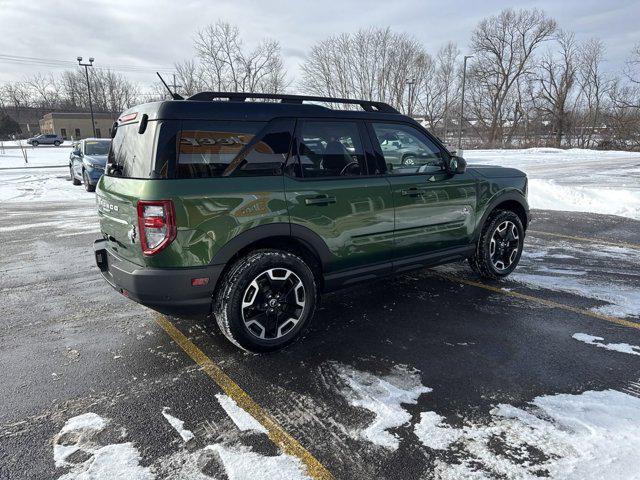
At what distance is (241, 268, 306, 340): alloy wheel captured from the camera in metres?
3.26

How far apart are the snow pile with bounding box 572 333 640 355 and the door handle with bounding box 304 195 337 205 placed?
2.36m

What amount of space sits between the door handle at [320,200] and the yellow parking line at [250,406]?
4.75 feet

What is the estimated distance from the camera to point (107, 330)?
3.87 metres

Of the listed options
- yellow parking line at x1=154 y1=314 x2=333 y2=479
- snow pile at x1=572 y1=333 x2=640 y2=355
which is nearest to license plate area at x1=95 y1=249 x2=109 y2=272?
yellow parking line at x1=154 y1=314 x2=333 y2=479

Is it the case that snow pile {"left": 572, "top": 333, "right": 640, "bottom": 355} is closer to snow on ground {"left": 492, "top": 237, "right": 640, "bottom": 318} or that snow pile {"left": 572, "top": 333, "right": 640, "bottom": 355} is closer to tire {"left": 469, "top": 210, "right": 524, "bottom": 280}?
snow on ground {"left": 492, "top": 237, "right": 640, "bottom": 318}

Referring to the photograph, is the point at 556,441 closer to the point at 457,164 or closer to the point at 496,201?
the point at 457,164

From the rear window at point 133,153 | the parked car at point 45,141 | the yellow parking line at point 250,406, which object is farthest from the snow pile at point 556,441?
the parked car at point 45,141

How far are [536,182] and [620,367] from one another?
34.4ft

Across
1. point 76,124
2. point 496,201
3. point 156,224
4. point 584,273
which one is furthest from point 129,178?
point 76,124

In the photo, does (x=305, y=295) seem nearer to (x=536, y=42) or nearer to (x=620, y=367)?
(x=620, y=367)

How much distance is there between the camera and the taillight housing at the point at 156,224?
283 cm

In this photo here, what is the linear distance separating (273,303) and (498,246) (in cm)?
304

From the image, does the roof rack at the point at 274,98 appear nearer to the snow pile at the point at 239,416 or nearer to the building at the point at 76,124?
the snow pile at the point at 239,416

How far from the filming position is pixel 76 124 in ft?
262
